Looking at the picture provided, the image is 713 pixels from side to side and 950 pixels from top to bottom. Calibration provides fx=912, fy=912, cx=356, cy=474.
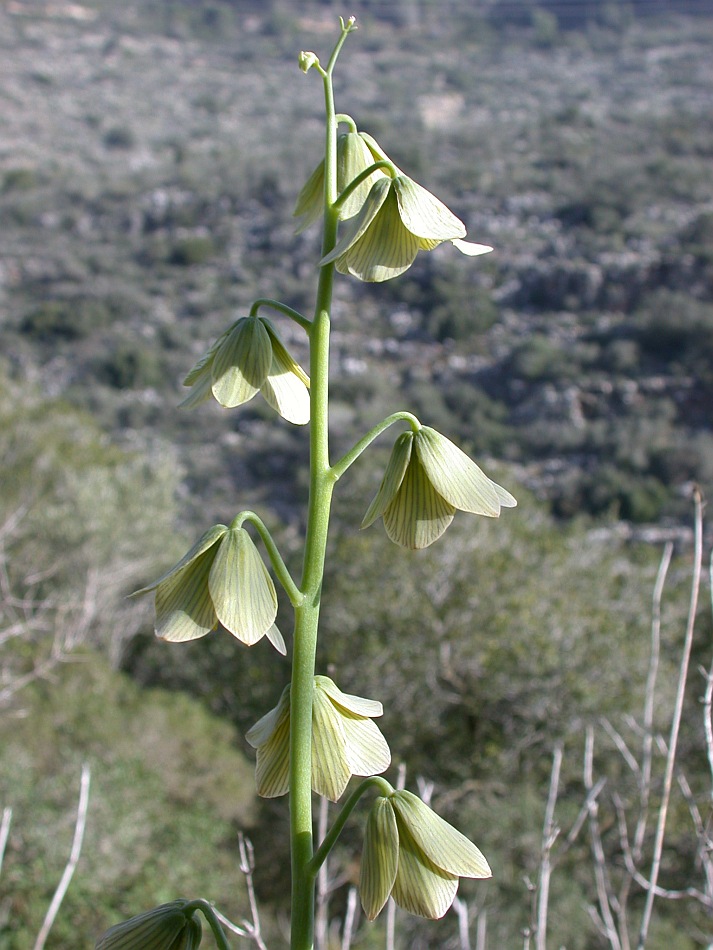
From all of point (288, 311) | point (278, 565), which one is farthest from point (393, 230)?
point (278, 565)

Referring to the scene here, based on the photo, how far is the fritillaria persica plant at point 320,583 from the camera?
96 cm

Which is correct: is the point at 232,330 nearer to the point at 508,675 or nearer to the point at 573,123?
the point at 508,675

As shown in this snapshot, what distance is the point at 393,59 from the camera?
183 feet

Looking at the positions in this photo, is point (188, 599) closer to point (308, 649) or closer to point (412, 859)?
point (308, 649)

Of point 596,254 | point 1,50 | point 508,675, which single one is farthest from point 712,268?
point 1,50

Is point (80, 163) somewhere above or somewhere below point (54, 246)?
above

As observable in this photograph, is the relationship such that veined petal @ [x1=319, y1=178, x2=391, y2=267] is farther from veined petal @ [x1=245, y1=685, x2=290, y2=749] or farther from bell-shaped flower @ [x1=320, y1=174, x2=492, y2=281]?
veined petal @ [x1=245, y1=685, x2=290, y2=749]

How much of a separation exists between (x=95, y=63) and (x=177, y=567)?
55.8 meters

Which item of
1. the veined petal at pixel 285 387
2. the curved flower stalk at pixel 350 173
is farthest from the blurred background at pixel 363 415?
the curved flower stalk at pixel 350 173

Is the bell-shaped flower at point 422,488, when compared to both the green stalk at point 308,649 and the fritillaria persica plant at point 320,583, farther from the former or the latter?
the green stalk at point 308,649

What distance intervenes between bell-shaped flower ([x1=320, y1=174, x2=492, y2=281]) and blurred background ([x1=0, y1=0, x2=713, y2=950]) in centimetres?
86

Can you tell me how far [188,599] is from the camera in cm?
105

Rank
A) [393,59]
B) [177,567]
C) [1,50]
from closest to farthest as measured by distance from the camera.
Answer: [177,567]
[1,50]
[393,59]

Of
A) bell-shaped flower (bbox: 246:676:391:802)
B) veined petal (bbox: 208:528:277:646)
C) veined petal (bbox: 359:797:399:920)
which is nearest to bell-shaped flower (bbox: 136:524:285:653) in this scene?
veined petal (bbox: 208:528:277:646)
